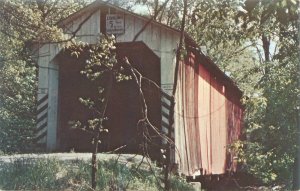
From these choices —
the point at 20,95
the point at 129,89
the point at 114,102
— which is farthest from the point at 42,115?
the point at 20,95

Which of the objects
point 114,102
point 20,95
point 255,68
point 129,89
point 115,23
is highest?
point 115,23

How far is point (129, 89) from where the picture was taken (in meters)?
13.1

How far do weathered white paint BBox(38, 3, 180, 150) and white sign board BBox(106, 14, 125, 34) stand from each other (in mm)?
117

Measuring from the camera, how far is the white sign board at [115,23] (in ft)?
40.0

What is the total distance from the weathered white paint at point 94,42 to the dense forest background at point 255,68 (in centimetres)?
55

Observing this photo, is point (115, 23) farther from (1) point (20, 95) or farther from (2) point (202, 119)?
(1) point (20, 95)

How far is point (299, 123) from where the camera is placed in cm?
1142

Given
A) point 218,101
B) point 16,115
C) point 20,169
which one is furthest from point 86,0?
point 20,169

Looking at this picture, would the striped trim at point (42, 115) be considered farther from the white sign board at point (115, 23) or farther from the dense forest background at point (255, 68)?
the white sign board at point (115, 23)

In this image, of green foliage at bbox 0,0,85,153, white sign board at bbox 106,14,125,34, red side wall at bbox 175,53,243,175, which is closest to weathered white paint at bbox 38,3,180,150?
white sign board at bbox 106,14,125,34

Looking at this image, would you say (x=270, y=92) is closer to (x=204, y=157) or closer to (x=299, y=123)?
(x=299, y=123)

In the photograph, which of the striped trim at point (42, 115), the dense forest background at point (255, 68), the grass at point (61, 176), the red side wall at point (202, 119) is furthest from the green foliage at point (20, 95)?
the grass at point (61, 176)

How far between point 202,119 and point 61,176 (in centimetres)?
715

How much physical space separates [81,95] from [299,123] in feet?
19.6
